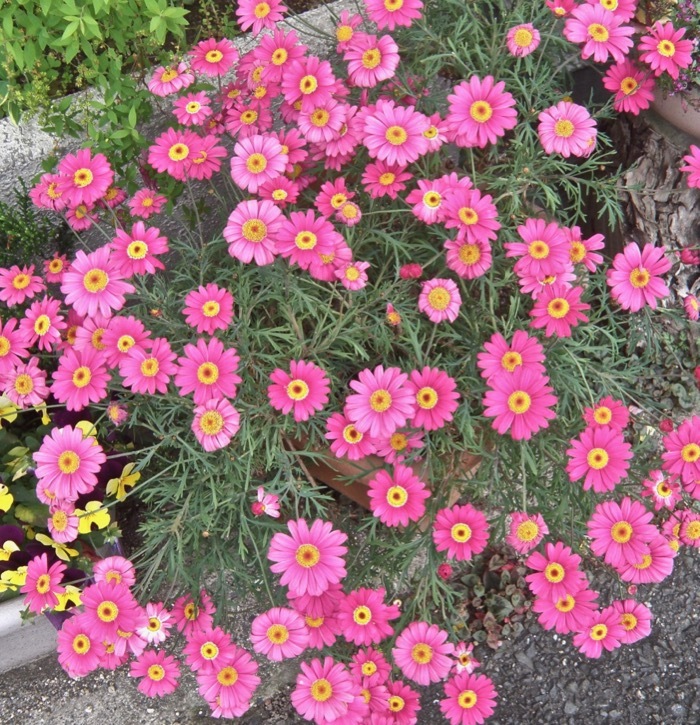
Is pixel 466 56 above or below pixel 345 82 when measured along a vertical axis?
above

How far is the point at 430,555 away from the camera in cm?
156

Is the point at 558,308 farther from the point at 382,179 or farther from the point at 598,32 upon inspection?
the point at 598,32

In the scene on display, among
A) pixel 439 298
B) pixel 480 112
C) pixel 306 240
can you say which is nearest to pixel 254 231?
pixel 306 240

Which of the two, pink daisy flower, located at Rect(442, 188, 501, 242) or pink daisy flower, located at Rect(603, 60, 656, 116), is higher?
pink daisy flower, located at Rect(603, 60, 656, 116)

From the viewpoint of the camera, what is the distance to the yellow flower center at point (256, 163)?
147cm

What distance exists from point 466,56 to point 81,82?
104cm

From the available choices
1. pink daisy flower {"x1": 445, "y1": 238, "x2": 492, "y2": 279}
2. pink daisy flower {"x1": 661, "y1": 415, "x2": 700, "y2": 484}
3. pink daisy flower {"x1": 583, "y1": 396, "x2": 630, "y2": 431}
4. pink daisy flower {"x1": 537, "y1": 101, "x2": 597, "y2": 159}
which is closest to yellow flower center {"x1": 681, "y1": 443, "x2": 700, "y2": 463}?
pink daisy flower {"x1": 661, "y1": 415, "x2": 700, "y2": 484}

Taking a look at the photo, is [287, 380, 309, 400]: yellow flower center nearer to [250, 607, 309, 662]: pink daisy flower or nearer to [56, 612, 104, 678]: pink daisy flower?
[250, 607, 309, 662]: pink daisy flower

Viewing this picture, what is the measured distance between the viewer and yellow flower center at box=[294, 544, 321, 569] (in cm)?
135

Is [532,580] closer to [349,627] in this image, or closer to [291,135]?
[349,627]

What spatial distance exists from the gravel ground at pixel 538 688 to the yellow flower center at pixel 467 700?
0.57m

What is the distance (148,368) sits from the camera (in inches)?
53.4

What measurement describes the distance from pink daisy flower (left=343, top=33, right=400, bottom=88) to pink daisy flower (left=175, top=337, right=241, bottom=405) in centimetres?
61

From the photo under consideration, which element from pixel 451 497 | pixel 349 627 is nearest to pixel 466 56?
pixel 451 497
